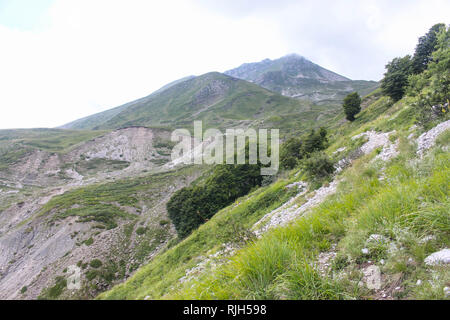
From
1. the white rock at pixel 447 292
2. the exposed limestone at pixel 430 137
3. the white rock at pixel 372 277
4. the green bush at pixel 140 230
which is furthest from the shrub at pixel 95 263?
the exposed limestone at pixel 430 137

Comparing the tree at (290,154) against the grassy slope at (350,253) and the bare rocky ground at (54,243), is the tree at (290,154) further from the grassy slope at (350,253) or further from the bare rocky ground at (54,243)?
the grassy slope at (350,253)

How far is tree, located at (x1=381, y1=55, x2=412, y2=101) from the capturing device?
28.4m

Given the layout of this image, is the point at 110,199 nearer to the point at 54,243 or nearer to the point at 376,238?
the point at 54,243

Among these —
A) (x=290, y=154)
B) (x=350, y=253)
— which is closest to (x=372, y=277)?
(x=350, y=253)

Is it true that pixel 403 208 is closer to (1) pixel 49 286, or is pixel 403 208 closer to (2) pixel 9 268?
→ (1) pixel 49 286

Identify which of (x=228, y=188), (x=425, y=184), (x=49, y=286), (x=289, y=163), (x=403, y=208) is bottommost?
(x=49, y=286)

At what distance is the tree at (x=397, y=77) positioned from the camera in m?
28.4

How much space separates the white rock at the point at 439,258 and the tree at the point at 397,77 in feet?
112

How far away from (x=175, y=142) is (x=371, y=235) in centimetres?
11341

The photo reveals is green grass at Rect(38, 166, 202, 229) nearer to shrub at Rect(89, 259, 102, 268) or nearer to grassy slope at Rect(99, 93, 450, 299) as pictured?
shrub at Rect(89, 259, 102, 268)

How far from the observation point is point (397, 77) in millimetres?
28641

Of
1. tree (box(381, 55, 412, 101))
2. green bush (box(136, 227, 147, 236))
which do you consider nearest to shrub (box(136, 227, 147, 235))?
green bush (box(136, 227, 147, 236))
